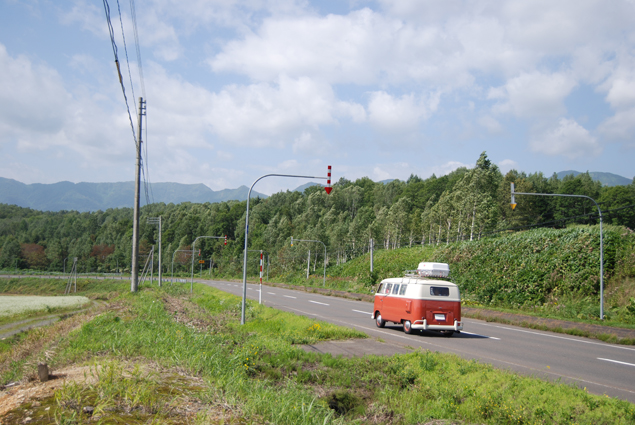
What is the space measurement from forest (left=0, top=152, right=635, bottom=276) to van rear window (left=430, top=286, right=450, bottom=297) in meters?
27.6

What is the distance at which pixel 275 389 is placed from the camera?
750cm

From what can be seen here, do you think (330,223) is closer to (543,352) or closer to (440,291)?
(440,291)

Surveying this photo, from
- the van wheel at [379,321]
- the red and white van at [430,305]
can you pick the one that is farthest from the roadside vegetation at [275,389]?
the van wheel at [379,321]

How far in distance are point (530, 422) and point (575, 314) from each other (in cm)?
2055

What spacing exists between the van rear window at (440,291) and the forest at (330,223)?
27605mm

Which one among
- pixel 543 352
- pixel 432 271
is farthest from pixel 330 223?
pixel 543 352

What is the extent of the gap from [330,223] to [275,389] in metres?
88.2

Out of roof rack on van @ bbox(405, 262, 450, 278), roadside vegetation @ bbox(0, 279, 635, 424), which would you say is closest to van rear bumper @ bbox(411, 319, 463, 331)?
roof rack on van @ bbox(405, 262, 450, 278)

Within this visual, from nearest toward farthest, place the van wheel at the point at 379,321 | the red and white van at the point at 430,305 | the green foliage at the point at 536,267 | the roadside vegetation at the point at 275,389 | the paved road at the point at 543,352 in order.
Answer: the roadside vegetation at the point at 275,389
the paved road at the point at 543,352
the red and white van at the point at 430,305
the van wheel at the point at 379,321
the green foliage at the point at 536,267

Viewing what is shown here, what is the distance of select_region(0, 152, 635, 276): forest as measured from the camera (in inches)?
2598

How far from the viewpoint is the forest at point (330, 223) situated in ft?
217

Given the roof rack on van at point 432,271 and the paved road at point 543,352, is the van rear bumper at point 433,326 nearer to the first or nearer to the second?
the paved road at point 543,352

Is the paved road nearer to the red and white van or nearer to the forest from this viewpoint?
the red and white van

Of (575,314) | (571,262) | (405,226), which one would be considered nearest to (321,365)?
(575,314)
